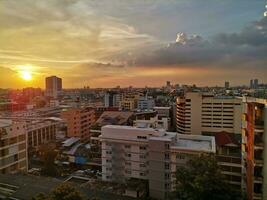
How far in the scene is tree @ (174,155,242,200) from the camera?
4.96 metres

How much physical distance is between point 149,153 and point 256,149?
11.2 ft

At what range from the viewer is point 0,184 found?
22.9ft

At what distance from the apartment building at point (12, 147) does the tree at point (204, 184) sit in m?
5.85

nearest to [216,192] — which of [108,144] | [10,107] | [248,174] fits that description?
[248,174]

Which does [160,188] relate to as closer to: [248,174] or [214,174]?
[248,174]

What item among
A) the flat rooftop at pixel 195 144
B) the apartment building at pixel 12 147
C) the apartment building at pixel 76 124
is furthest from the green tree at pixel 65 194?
the apartment building at pixel 76 124

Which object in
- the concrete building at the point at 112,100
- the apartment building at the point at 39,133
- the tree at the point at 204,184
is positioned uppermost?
the concrete building at the point at 112,100

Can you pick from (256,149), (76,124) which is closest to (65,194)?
(256,149)

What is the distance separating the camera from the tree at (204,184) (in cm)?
496

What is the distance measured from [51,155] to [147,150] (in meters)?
3.90

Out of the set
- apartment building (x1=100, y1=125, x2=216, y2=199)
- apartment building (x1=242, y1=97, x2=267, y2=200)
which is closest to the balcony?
apartment building (x1=242, y1=97, x2=267, y2=200)

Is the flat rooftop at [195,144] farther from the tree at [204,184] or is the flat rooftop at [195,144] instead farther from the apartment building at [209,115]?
the apartment building at [209,115]

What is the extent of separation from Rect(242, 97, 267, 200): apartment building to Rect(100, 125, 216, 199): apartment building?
161 cm

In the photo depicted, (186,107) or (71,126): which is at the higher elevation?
(186,107)
